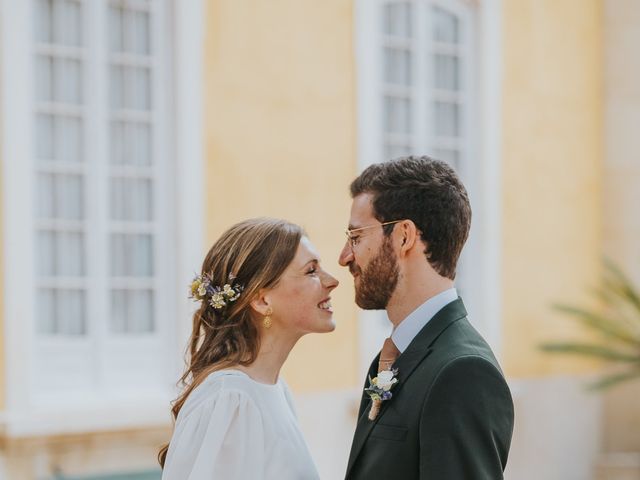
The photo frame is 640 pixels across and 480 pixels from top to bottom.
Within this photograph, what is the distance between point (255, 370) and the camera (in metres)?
3.17

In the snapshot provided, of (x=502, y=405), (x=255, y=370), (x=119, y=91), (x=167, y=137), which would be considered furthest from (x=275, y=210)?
(x=502, y=405)

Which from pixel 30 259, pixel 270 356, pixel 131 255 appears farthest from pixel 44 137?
pixel 270 356

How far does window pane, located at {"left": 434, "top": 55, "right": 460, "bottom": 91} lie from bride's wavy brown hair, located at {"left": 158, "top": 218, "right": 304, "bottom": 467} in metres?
5.88

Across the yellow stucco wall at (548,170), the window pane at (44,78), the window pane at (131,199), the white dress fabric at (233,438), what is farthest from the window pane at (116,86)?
the white dress fabric at (233,438)

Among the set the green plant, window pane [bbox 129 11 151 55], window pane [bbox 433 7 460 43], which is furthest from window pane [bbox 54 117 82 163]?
the green plant

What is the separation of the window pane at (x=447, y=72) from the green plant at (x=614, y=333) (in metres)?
2.19

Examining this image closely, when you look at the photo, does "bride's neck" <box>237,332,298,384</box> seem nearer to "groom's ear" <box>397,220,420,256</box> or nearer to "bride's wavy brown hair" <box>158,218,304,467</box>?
"bride's wavy brown hair" <box>158,218,304,467</box>

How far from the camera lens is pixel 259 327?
10.6ft

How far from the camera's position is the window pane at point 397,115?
27.8 feet

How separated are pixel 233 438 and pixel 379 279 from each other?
63 cm

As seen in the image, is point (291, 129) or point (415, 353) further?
point (291, 129)

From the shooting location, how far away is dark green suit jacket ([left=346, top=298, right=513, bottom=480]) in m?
2.48

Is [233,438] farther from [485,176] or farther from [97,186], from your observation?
[485,176]

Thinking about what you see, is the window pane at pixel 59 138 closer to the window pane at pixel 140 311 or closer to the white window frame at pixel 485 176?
the window pane at pixel 140 311
